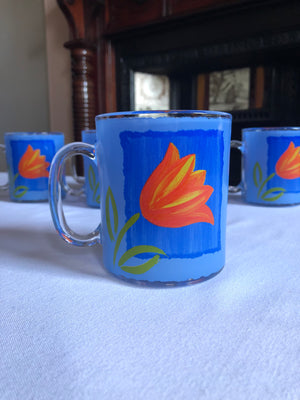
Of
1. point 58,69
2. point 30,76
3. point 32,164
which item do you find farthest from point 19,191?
point 30,76

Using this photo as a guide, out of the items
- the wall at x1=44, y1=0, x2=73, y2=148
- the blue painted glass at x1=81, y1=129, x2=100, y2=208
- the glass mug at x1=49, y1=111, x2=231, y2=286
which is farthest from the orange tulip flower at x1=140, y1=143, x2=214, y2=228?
the wall at x1=44, y1=0, x2=73, y2=148

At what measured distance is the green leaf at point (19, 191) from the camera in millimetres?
574

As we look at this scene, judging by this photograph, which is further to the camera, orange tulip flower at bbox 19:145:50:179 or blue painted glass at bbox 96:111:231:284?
orange tulip flower at bbox 19:145:50:179

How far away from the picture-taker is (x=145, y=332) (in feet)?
0.65

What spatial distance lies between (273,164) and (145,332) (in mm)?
385

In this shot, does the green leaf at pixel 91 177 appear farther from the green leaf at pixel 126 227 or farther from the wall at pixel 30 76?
the wall at pixel 30 76

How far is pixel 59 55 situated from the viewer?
220 centimetres

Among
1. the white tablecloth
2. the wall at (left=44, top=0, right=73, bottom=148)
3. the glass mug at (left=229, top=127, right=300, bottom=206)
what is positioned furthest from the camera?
the wall at (left=44, top=0, right=73, bottom=148)

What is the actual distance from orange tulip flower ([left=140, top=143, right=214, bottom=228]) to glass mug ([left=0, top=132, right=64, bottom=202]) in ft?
1.18

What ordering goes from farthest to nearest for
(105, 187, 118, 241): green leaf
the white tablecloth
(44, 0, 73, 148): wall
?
(44, 0, 73, 148): wall, (105, 187, 118, 241): green leaf, the white tablecloth

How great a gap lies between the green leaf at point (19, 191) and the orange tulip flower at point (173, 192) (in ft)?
1.24

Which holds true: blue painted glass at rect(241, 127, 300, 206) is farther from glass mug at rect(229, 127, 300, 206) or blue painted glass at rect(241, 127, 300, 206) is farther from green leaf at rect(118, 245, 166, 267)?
green leaf at rect(118, 245, 166, 267)

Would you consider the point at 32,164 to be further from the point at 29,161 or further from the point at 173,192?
the point at 173,192

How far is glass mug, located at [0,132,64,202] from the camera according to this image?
56cm
